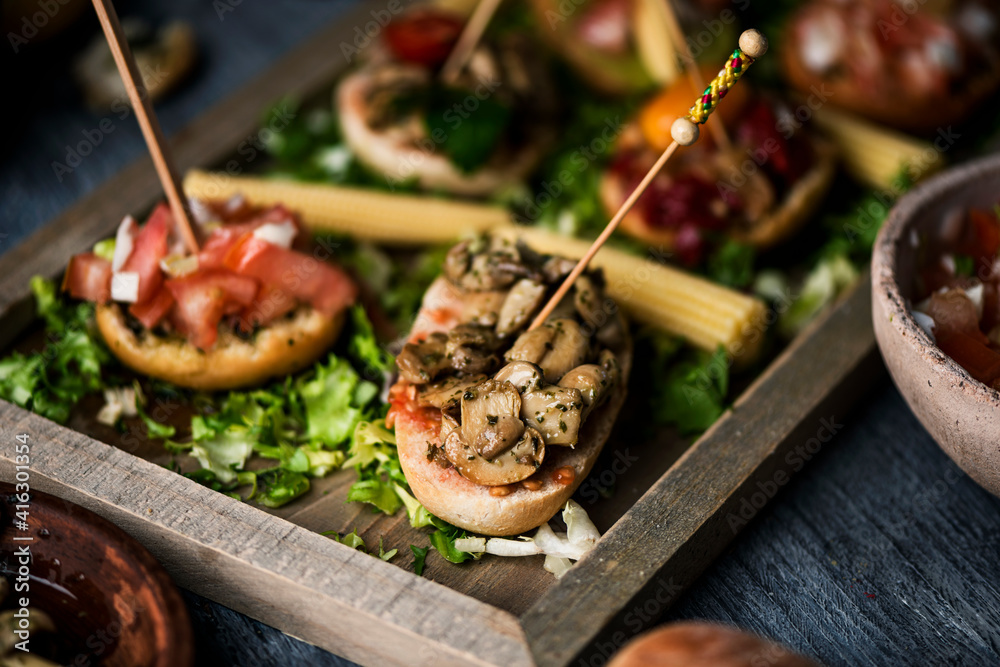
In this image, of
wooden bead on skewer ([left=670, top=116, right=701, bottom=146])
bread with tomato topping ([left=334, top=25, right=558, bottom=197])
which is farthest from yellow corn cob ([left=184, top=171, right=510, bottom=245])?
wooden bead on skewer ([left=670, top=116, right=701, bottom=146])

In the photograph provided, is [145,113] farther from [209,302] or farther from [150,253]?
[209,302]

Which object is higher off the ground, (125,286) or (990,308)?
(990,308)

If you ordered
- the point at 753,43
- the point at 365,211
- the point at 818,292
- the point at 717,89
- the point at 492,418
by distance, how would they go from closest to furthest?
the point at 753,43
the point at 717,89
the point at 492,418
the point at 818,292
the point at 365,211

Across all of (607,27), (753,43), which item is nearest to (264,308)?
(753,43)

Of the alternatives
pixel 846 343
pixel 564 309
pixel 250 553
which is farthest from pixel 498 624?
pixel 846 343

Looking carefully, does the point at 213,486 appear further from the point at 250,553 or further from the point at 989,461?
the point at 989,461
